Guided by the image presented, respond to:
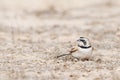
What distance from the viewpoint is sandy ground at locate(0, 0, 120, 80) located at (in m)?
8.96

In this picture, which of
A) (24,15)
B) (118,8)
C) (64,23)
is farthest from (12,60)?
(118,8)

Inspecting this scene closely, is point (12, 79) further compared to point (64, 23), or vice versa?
point (64, 23)

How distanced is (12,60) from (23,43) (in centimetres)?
237

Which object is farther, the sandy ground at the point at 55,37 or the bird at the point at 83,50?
the bird at the point at 83,50

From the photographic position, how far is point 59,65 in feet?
30.7

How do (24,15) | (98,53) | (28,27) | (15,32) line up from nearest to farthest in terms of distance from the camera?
(98,53)
(15,32)
(28,27)
(24,15)

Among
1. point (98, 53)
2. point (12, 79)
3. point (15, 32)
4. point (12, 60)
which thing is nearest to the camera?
point (12, 79)

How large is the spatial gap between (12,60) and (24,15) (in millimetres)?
8364

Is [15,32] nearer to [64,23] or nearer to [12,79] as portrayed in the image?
[64,23]

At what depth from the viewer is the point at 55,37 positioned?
44.3ft

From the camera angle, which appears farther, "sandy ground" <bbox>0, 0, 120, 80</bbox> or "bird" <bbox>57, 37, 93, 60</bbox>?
"bird" <bbox>57, 37, 93, 60</bbox>

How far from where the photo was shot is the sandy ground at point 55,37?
29.4 ft

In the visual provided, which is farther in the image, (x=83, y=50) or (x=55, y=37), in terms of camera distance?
(x=55, y=37)

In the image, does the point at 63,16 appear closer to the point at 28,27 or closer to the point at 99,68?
the point at 28,27
